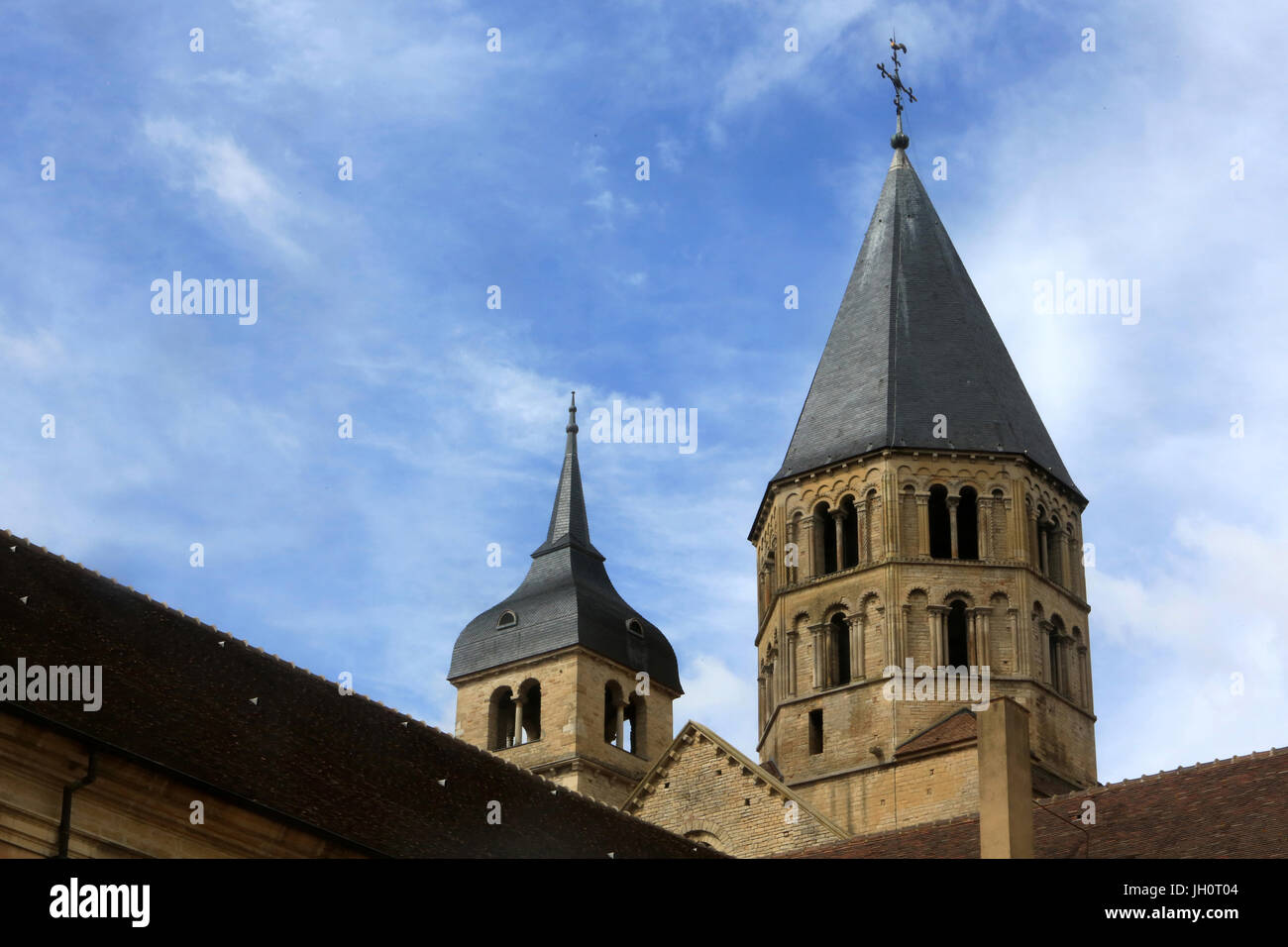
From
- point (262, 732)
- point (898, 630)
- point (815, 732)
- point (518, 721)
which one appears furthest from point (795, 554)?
point (262, 732)

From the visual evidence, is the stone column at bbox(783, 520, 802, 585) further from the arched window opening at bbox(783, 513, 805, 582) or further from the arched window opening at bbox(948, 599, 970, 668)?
the arched window opening at bbox(948, 599, 970, 668)

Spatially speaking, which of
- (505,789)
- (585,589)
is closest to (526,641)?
(585,589)

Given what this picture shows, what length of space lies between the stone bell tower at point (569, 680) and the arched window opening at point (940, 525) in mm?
14744

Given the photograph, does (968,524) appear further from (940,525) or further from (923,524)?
(923,524)

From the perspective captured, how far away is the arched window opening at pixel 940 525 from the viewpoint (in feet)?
127

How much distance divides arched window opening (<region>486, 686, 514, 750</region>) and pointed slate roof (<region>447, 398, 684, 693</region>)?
86 cm

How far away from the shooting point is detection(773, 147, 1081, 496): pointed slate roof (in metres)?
39.8

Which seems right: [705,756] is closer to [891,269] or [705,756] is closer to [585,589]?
[891,269]

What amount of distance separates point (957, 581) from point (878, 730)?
137 inches

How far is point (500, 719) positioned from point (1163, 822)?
31901mm

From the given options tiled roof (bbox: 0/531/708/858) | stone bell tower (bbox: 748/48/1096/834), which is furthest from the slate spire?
tiled roof (bbox: 0/531/708/858)

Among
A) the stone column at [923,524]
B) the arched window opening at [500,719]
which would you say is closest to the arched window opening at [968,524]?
the stone column at [923,524]
